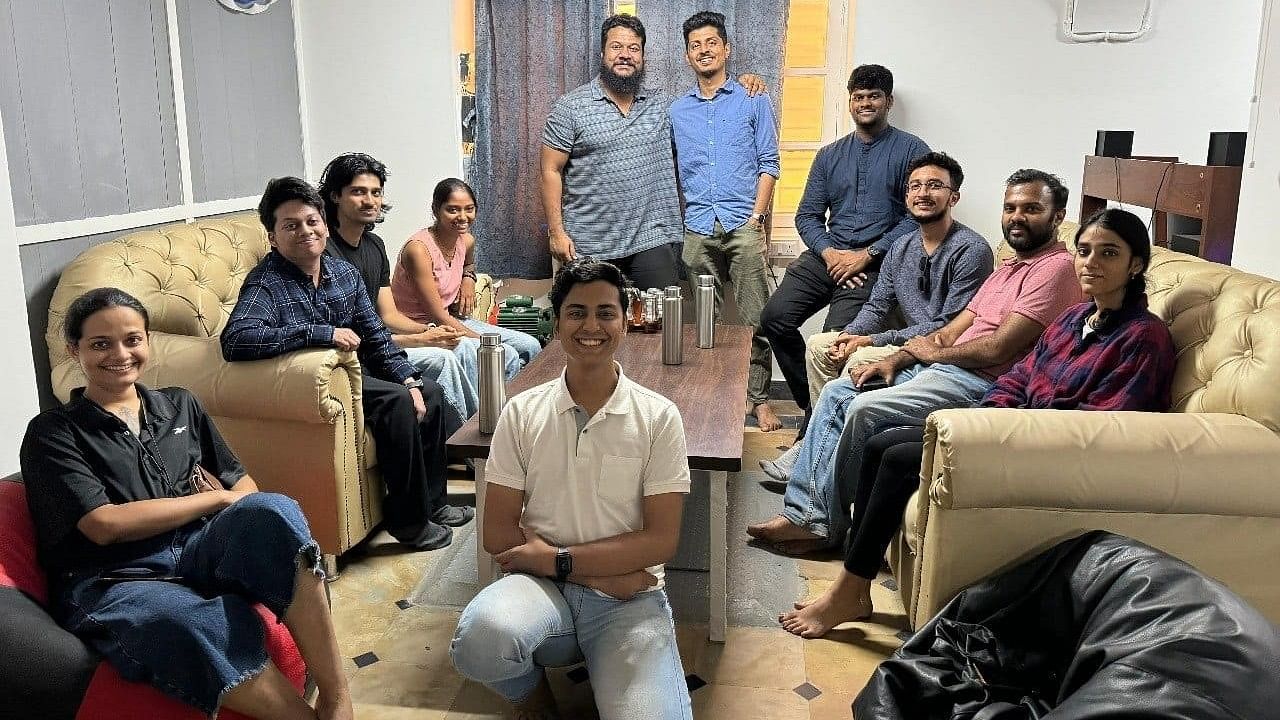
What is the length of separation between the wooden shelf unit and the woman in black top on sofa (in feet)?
7.98

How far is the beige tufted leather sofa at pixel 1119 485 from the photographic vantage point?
186 cm

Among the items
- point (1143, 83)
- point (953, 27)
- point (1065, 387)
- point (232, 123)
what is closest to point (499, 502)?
point (1065, 387)

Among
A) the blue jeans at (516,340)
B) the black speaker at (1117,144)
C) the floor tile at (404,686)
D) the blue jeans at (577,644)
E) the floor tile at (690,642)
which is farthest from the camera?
the blue jeans at (516,340)

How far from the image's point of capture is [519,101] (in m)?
4.40

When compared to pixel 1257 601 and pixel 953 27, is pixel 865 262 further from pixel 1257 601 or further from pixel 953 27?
pixel 1257 601

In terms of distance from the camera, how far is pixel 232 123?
3.89 m

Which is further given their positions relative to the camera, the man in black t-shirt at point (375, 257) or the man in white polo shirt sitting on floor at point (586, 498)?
the man in black t-shirt at point (375, 257)

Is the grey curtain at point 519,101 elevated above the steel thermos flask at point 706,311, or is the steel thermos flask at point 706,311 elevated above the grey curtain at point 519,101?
the grey curtain at point 519,101

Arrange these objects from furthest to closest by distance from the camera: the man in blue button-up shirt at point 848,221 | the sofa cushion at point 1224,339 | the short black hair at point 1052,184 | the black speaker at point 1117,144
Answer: the man in blue button-up shirt at point 848,221 < the black speaker at point 1117,144 < the short black hair at point 1052,184 < the sofa cushion at point 1224,339

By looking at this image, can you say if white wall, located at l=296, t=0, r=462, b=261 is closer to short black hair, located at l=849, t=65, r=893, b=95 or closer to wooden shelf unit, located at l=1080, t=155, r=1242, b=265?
short black hair, located at l=849, t=65, r=893, b=95

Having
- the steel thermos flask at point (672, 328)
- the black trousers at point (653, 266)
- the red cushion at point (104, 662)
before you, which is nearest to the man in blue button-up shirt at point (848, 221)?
the black trousers at point (653, 266)

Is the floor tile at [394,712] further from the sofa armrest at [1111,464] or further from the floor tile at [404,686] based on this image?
the sofa armrest at [1111,464]

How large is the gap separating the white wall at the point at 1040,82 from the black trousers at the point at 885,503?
7.67ft

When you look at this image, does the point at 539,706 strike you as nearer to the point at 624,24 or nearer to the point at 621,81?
the point at 621,81
